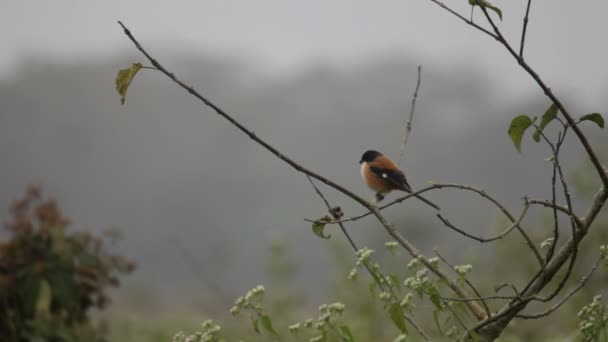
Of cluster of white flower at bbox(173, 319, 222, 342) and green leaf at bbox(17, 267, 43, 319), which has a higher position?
green leaf at bbox(17, 267, 43, 319)

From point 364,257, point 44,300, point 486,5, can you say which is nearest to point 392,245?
point 364,257

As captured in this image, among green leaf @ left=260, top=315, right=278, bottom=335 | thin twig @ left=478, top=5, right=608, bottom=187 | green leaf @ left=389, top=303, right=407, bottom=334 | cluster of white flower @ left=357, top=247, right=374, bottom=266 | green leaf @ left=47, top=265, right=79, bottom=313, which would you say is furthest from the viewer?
green leaf @ left=47, top=265, right=79, bottom=313

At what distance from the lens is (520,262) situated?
23.9 feet

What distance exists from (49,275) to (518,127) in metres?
3.17

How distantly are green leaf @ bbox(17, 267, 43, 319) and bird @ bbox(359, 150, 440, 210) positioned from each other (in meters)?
1.92

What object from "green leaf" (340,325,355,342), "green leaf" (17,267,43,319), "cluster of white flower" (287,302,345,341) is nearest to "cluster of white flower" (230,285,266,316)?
"cluster of white flower" (287,302,345,341)

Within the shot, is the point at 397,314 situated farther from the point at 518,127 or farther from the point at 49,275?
the point at 49,275

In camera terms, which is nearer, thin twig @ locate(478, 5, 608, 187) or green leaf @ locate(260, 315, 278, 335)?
thin twig @ locate(478, 5, 608, 187)

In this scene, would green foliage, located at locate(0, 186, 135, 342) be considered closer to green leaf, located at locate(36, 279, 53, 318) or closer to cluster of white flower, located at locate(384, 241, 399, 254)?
green leaf, located at locate(36, 279, 53, 318)

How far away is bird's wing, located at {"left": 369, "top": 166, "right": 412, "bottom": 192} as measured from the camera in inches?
137

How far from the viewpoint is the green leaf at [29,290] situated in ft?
13.0

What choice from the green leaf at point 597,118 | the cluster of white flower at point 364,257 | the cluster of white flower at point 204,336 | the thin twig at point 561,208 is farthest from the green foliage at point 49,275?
the green leaf at point 597,118

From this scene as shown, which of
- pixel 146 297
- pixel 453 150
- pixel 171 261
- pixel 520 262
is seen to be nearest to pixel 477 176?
pixel 453 150

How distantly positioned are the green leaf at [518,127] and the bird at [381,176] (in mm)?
1685
